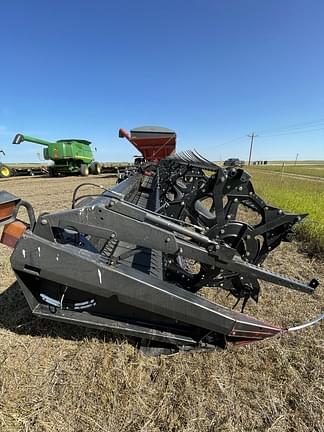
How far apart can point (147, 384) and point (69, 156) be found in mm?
18398

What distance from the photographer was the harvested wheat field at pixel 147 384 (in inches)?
55.1

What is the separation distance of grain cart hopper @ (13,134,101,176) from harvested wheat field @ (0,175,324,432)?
53.8ft

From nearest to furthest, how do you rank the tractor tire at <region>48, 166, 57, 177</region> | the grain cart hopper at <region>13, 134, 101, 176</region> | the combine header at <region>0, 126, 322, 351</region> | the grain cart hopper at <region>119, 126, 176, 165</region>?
the combine header at <region>0, 126, 322, 351</region>
the grain cart hopper at <region>119, 126, 176, 165</region>
the grain cart hopper at <region>13, 134, 101, 176</region>
the tractor tire at <region>48, 166, 57, 177</region>

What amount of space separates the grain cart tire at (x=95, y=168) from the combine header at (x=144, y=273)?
20.0 meters

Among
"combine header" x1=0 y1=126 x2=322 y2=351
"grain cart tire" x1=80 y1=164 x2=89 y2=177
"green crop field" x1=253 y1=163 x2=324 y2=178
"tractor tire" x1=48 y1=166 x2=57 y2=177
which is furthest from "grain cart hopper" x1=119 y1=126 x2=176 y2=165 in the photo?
"combine header" x1=0 y1=126 x2=322 y2=351

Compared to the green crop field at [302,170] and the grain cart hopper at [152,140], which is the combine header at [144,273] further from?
the green crop field at [302,170]

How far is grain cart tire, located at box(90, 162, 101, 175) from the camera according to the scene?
68.8ft

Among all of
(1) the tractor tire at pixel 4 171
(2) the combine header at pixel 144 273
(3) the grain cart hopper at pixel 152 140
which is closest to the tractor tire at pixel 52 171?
(1) the tractor tire at pixel 4 171

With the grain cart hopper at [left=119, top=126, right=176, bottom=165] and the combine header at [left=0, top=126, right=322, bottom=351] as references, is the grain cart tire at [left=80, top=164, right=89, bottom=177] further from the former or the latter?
the combine header at [left=0, top=126, right=322, bottom=351]

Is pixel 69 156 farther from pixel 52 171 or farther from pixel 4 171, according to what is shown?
pixel 4 171

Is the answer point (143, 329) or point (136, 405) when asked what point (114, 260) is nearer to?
point (143, 329)

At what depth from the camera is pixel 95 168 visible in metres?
21.2

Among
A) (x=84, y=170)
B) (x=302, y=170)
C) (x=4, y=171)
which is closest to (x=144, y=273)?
(x=84, y=170)

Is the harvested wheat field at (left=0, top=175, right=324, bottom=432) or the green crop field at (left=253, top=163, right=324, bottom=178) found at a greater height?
the green crop field at (left=253, top=163, right=324, bottom=178)
